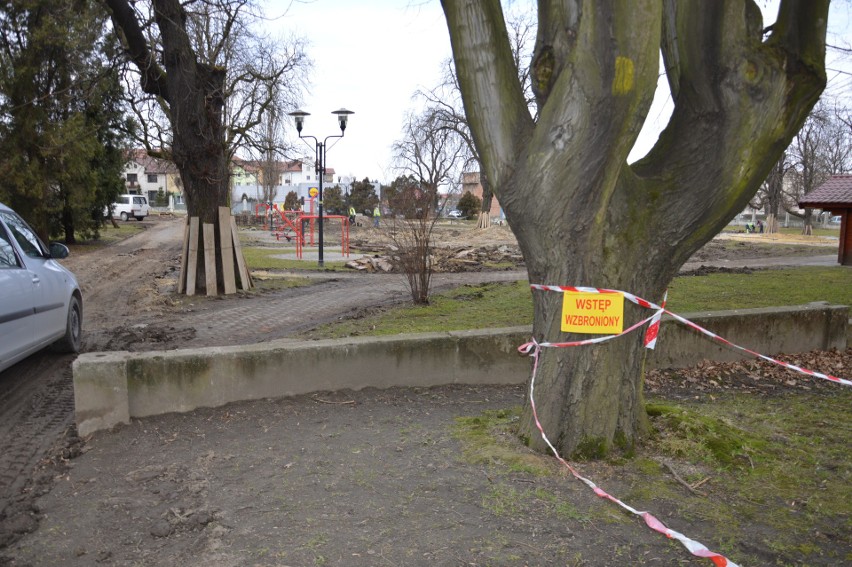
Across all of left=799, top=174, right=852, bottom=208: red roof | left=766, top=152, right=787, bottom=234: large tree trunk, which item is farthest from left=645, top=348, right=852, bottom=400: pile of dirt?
left=766, top=152, right=787, bottom=234: large tree trunk

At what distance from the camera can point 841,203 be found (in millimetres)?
21750

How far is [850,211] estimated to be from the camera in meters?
22.1

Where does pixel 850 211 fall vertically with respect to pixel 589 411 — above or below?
above

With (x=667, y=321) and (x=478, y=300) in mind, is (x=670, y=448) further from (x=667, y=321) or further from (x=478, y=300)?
(x=478, y=300)

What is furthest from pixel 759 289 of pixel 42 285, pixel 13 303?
pixel 13 303

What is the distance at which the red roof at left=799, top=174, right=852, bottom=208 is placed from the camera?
21938mm

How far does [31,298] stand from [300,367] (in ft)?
9.95

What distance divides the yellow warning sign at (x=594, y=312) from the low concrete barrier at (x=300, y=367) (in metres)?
2.11

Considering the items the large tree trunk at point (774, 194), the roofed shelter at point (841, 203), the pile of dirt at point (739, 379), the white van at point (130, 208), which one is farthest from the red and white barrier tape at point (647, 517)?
the white van at point (130, 208)

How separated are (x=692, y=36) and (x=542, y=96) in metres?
1.03

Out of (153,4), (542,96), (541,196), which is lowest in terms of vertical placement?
(541,196)

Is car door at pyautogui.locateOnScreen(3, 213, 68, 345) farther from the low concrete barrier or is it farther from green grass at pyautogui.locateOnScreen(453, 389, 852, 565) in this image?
green grass at pyautogui.locateOnScreen(453, 389, 852, 565)

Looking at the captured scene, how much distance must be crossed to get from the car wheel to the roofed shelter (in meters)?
21.4

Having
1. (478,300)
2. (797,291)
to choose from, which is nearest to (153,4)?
(478,300)
